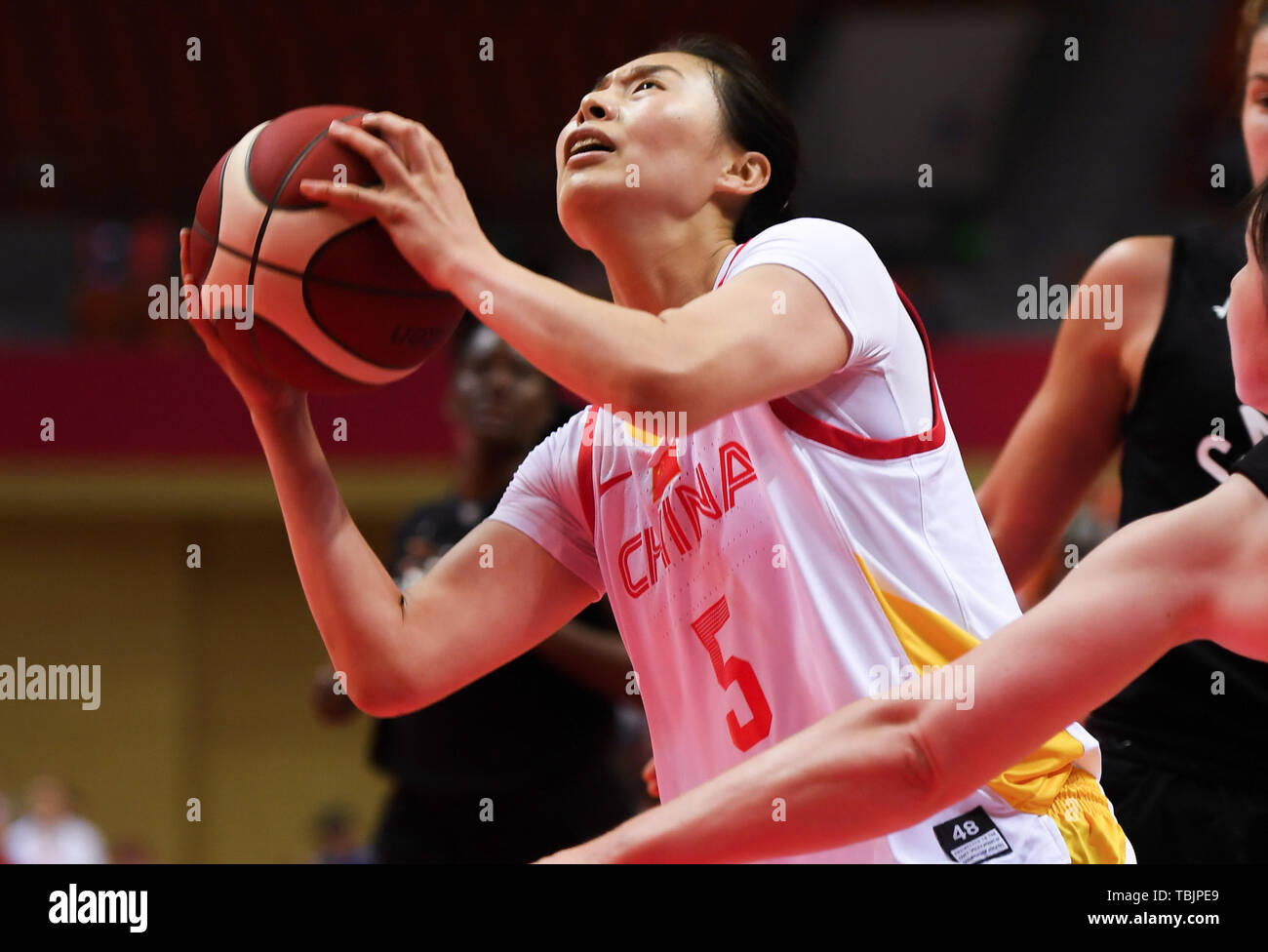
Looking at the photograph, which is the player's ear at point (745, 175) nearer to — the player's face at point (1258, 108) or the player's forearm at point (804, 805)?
the player's face at point (1258, 108)

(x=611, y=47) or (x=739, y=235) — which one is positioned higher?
(x=611, y=47)

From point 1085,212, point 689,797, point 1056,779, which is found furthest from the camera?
point 1085,212

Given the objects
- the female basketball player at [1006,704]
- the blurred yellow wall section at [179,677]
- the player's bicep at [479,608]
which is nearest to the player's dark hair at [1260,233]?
the female basketball player at [1006,704]

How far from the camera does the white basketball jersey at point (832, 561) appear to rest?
2020 mm

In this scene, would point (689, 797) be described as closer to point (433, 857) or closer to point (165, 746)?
point (433, 857)

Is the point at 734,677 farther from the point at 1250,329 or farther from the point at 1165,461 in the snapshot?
the point at 1165,461

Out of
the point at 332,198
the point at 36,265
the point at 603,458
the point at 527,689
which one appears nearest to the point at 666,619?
the point at 603,458

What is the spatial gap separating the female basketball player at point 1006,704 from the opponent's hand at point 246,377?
3.58 ft

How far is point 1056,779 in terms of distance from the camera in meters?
2.05

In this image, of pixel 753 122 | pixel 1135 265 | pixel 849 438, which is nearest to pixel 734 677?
pixel 849 438

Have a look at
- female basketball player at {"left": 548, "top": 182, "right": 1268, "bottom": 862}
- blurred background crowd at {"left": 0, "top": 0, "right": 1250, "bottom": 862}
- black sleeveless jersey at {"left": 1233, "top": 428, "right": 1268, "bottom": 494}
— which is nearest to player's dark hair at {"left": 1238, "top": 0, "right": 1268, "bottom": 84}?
female basketball player at {"left": 548, "top": 182, "right": 1268, "bottom": 862}

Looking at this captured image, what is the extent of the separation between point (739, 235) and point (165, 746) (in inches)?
359

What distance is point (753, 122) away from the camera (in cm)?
243

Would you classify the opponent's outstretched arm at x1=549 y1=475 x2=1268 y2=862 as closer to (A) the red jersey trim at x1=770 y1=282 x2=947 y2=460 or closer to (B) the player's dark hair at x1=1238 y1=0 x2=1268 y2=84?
(A) the red jersey trim at x1=770 y1=282 x2=947 y2=460
